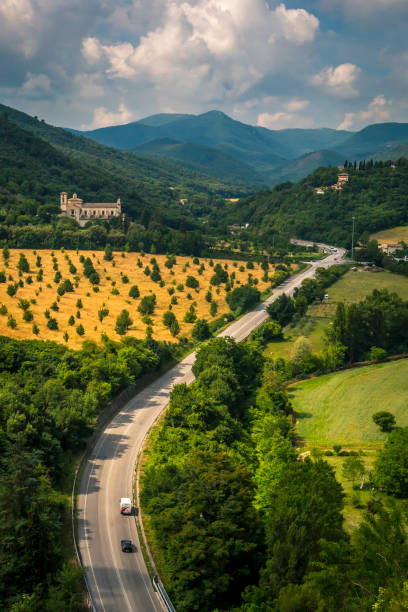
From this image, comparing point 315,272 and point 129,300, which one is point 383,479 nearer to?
point 129,300

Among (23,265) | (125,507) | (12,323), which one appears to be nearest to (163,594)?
(125,507)

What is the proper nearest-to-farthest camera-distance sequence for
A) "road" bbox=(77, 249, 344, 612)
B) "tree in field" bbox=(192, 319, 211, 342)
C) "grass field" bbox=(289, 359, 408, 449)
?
1. "road" bbox=(77, 249, 344, 612)
2. "grass field" bbox=(289, 359, 408, 449)
3. "tree in field" bbox=(192, 319, 211, 342)

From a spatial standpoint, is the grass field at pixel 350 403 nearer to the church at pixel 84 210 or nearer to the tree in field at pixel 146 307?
the tree in field at pixel 146 307

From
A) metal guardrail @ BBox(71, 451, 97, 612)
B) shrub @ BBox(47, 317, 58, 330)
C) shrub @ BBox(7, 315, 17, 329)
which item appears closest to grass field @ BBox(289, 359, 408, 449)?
metal guardrail @ BBox(71, 451, 97, 612)

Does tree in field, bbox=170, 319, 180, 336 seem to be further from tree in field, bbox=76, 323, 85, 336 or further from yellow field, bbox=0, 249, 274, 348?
tree in field, bbox=76, 323, 85, 336

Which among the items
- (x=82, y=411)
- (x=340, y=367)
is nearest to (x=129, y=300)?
(x=340, y=367)

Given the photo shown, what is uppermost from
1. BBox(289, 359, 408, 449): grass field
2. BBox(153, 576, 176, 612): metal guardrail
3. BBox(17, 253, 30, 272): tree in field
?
BBox(17, 253, 30, 272): tree in field

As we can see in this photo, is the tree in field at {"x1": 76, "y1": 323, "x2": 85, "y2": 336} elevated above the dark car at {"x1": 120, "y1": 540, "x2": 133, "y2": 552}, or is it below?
above
